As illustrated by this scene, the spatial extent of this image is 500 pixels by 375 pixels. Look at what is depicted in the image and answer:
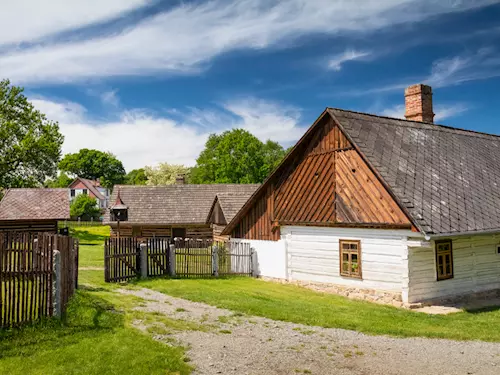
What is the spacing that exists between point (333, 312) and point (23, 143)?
38095 millimetres

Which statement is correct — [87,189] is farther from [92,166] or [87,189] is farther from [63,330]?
[63,330]

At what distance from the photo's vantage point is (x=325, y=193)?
17703 mm

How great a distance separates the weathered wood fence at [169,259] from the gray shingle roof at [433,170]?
7.56 metres

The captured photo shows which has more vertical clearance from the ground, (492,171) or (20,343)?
(492,171)

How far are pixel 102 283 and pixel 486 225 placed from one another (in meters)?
13.5

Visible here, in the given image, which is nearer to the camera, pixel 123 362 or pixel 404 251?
pixel 123 362

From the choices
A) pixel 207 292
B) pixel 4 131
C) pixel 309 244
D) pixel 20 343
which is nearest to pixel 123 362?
pixel 20 343

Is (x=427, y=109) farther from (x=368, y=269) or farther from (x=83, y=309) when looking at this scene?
(x=83, y=309)

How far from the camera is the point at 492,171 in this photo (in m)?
20.0

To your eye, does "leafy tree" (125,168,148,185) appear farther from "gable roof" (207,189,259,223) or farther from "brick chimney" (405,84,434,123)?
"brick chimney" (405,84,434,123)

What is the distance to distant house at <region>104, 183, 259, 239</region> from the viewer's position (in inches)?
1556

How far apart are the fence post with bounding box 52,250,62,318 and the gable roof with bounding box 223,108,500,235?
995 cm

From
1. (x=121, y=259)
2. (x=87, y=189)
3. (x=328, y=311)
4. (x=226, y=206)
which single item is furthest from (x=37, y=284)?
(x=87, y=189)

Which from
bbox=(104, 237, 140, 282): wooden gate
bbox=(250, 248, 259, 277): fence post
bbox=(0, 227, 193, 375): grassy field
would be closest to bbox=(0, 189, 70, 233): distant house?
bbox=(104, 237, 140, 282): wooden gate
